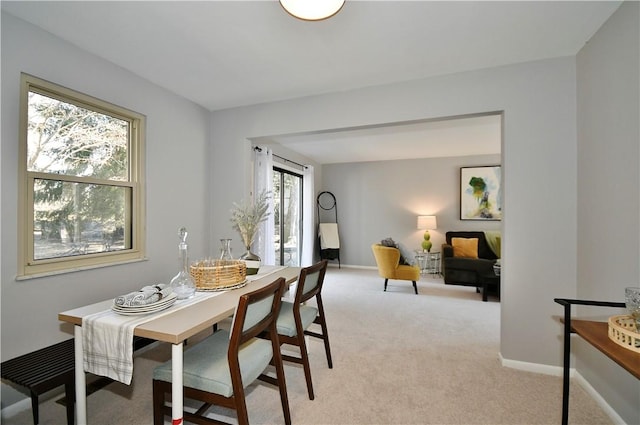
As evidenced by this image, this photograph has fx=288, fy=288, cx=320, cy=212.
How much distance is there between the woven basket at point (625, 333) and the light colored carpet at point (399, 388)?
845mm

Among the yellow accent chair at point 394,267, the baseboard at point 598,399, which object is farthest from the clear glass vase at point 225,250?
the yellow accent chair at point 394,267

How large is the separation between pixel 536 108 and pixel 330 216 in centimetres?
502

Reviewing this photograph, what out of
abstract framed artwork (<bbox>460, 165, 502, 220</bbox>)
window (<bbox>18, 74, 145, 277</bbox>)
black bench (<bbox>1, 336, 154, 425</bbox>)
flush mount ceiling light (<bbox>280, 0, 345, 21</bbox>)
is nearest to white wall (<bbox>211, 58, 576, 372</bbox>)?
flush mount ceiling light (<bbox>280, 0, 345, 21</bbox>)

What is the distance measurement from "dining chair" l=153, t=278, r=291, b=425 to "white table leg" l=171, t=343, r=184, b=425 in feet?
0.41

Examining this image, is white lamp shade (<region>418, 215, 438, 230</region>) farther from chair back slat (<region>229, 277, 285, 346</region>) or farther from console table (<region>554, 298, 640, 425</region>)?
chair back slat (<region>229, 277, 285, 346</region>)

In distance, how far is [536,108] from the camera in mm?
2238

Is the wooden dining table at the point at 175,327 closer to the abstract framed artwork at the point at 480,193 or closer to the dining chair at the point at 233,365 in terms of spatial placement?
the dining chair at the point at 233,365

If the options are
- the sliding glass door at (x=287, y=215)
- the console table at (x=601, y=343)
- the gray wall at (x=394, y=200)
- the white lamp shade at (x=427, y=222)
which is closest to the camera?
the console table at (x=601, y=343)

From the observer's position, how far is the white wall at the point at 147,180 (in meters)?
1.73

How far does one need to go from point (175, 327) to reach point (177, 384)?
0.24 metres

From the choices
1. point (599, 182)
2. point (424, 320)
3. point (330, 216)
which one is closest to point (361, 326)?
point (424, 320)

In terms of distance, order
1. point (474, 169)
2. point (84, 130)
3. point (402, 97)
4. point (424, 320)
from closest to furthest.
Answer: point (84, 130), point (402, 97), point (424, 320), point (474, 169)

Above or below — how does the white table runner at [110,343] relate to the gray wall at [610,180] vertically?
below

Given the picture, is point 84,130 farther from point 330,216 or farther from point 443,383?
point 330,216
